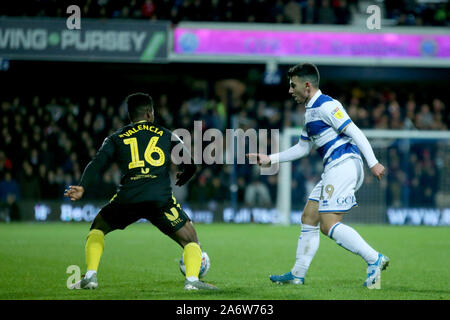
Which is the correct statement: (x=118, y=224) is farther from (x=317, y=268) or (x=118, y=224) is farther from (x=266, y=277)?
(x=317, y=268)

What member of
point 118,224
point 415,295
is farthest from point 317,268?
point 118,224

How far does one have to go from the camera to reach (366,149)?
22.6 feet

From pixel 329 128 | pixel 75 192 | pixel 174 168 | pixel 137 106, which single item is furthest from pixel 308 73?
pixel 174 168

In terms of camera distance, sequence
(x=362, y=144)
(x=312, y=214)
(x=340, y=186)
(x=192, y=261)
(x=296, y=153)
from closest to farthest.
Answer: (x=192, y=261)
(x=362, y=144)
(x=340, y=186)
(x=312, y=214)
(x=296, y=153)

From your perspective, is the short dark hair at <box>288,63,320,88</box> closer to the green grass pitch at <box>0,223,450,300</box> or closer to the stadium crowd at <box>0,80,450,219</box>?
the green grass pitch at <box>0,223,450,300</box>

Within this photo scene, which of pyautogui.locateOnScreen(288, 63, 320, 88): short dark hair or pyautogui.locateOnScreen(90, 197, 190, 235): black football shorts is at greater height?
pyautogui.locateOnScreen(288, 63, 320, 88): short dark hair

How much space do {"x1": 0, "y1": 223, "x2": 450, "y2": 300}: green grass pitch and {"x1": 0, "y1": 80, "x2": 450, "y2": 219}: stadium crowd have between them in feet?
9.76

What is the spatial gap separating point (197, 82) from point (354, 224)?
8891 mm

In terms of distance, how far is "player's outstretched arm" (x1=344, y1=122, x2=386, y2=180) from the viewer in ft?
22.0

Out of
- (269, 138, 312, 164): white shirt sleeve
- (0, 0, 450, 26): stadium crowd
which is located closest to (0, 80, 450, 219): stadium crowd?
(0, 0, 450, 26): stadium crowd

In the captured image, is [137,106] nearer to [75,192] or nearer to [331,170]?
[75,192]

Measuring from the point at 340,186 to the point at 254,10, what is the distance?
17110mm

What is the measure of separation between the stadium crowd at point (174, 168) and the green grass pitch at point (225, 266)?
2974 mm
